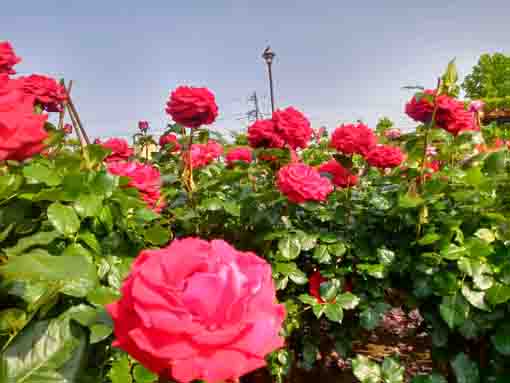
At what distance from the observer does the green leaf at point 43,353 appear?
49 cm

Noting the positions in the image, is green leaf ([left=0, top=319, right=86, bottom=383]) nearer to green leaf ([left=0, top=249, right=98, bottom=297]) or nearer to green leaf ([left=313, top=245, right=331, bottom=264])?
green leaf ([left=0, top=249, right=98, bottom=297])

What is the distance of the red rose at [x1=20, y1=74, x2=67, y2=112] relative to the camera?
1.18 metres

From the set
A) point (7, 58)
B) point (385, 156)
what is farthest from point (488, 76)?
point (7, 58)

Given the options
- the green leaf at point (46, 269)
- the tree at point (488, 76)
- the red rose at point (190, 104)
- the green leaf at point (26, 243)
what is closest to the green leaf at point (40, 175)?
the green leaf at point (26, 243)

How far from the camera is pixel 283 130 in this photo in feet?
5.68

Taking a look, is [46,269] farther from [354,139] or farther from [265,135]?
[354,139]

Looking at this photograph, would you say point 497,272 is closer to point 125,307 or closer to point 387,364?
point 387,364

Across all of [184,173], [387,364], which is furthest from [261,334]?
Result: [184,173]

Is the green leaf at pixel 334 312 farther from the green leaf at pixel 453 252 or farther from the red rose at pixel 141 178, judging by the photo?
the red rose at pixel 141 178

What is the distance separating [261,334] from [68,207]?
1.83 feet

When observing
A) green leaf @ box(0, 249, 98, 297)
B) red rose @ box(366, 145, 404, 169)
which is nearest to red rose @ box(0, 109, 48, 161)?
green leaf @ box(0, 249, 98, 297)

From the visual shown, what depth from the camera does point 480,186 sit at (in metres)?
1.25

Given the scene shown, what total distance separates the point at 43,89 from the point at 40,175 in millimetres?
533

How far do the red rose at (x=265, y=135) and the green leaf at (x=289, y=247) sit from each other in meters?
0.51
